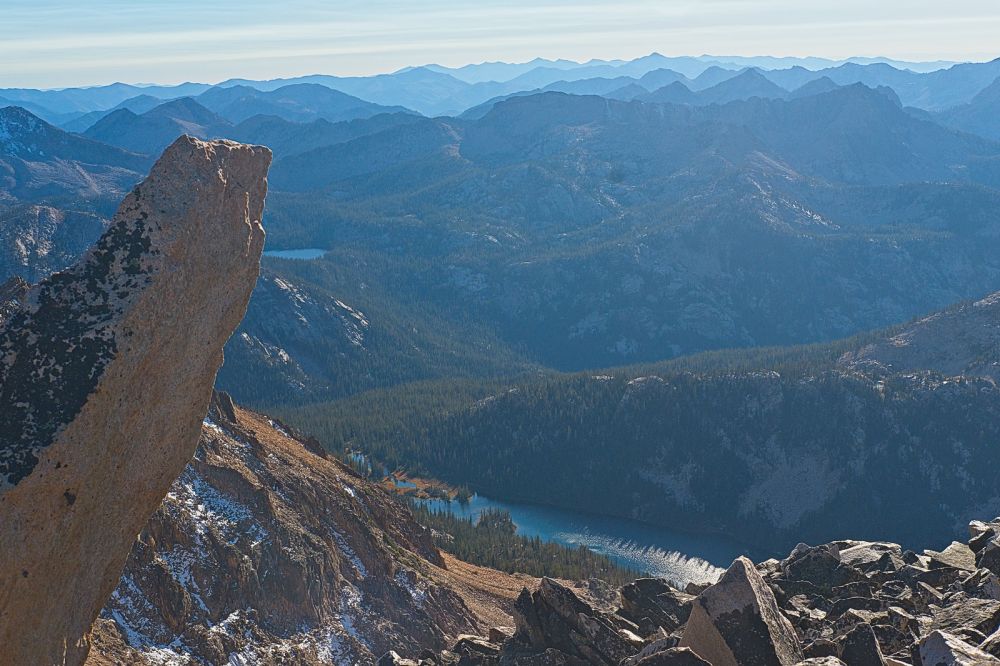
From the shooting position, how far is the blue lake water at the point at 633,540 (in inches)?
6545

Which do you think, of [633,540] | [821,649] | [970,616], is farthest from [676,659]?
[633,540]

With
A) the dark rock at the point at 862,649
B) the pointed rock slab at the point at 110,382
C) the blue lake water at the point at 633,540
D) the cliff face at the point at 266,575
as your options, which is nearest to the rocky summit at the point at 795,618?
the dark rock at the point at 862,649

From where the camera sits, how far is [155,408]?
32875 mm

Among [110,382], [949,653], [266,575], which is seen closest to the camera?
[949,653]

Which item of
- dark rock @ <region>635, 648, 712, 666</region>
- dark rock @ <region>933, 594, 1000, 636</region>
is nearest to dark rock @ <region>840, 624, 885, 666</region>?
dark rock @ <region>933, 594, 1000, 636</region>

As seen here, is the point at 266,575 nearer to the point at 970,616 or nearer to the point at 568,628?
the point at 568,628

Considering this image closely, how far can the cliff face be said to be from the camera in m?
60.0

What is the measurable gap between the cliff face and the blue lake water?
79905 millimetres

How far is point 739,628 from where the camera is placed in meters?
33.0

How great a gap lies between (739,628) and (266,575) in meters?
45.2

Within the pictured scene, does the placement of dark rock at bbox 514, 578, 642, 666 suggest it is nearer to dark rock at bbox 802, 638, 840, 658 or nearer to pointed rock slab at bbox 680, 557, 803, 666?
pointed rock slab at bbox 680, 557, 803, 666

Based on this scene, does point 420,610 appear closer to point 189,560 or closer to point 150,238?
point 189,560

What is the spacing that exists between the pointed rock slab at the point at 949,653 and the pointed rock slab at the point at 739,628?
4478mm

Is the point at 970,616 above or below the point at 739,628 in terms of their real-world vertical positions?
below
